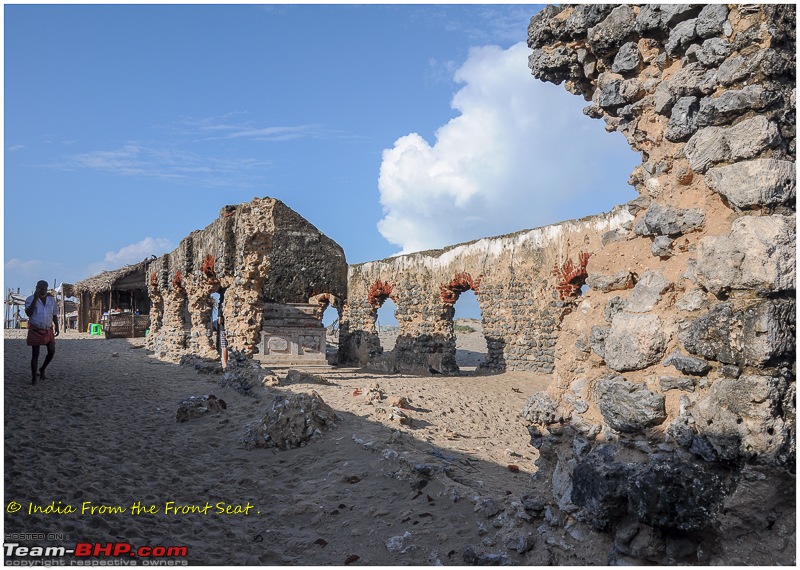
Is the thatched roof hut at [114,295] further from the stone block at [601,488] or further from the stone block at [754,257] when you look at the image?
the stone block at [754,257]

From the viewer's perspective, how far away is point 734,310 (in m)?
2.80

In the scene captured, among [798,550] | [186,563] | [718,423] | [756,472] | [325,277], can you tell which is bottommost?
[186,563]

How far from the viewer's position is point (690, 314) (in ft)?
9.93

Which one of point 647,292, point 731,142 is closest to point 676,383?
point 647,292

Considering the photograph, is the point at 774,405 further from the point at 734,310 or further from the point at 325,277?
the point at 325,277

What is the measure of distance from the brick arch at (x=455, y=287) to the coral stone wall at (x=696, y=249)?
Result: 10.5 metres

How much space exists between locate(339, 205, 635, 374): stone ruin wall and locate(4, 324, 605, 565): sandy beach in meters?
A: 4.22

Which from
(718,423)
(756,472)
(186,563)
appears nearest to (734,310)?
(718,423)

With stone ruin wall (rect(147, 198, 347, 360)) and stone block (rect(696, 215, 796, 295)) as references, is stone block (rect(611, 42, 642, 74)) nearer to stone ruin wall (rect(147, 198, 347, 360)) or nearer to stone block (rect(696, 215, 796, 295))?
stone block (rect(696, 215, 796, 295))

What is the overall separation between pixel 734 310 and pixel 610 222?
8.59m

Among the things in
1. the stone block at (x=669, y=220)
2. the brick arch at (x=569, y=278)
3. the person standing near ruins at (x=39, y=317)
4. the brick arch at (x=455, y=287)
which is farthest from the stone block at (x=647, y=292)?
the brick arch at (x=455, y=287)

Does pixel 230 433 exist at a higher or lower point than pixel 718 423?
lower

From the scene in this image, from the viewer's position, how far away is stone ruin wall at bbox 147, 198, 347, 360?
1200 centimetres

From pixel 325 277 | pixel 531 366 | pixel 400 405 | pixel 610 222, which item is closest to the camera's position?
pixel 400 405
